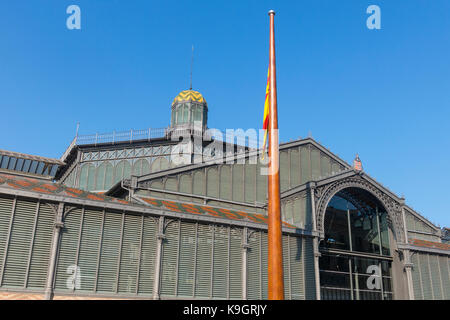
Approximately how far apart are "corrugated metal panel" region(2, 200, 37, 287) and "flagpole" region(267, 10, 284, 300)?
14.7 m

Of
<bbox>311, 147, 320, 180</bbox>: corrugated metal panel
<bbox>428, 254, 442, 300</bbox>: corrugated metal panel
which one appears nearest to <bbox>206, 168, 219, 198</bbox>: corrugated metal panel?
<bbox>311, 147, 320, 180</bbox>: corrugated metal panel

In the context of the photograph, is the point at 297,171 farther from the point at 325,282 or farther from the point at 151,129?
the point at 151,129

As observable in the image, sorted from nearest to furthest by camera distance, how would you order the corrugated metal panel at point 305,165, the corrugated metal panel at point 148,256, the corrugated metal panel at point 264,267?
1. the corrugated metal panel at point 148,256
2. the corrugated metal panel at point 264,267
3. the corrugated metal panel at point 305,165

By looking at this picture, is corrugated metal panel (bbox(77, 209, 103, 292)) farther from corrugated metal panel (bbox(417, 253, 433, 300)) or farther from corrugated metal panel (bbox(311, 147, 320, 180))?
corrugated metal panel (bbox(417, 253, 433, 300))

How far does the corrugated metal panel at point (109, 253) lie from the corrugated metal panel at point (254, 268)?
9.23m

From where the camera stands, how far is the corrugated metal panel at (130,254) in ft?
87.4

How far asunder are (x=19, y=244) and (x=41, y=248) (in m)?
1.16

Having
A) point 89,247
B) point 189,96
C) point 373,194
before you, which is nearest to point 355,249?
point 373,194

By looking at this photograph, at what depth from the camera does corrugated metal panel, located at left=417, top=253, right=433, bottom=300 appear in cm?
3972

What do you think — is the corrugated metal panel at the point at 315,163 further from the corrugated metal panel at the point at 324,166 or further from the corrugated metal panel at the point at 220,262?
the corrugated metal panel at the point at 220,262

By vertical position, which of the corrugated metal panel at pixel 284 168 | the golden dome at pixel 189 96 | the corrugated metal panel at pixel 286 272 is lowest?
the corrugated metal panel at pixel 286 272

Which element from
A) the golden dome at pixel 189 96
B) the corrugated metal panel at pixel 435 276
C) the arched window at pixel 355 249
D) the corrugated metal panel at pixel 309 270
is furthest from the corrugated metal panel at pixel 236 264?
the golden dome at pixel 189 96

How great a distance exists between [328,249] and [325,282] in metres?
2.69

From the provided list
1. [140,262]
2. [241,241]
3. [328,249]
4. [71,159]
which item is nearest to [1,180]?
[140,262]
